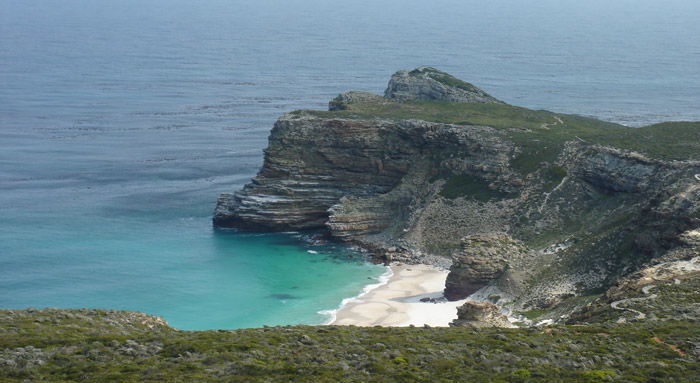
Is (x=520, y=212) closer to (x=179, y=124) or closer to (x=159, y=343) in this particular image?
(x=159, y=343)

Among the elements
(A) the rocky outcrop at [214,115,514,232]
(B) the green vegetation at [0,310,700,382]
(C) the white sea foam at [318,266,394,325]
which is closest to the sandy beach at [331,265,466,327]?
(C) the white sea foam at [318,266,394,325]

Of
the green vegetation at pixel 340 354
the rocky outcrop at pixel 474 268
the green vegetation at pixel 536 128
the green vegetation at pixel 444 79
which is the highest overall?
the green vegetation at pixel 444 79

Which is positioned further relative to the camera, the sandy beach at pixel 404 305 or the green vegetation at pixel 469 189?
the green vegetation at pixel 469 189

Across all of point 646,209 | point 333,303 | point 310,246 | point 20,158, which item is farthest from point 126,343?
point 20,158

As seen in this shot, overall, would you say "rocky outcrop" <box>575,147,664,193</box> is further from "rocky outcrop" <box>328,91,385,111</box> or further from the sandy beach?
"rocky outcrop" <box>328,91,385,111</box>

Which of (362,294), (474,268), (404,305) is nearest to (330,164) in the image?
(362,294)

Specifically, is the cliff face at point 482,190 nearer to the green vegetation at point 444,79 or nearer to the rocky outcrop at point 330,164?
the rocky outcrop at point 330,164

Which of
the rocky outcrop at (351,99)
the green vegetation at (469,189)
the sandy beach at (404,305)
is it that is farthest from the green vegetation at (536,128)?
the sandy beach at (404,305)

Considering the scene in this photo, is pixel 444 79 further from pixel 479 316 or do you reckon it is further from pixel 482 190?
pixel 479 316
